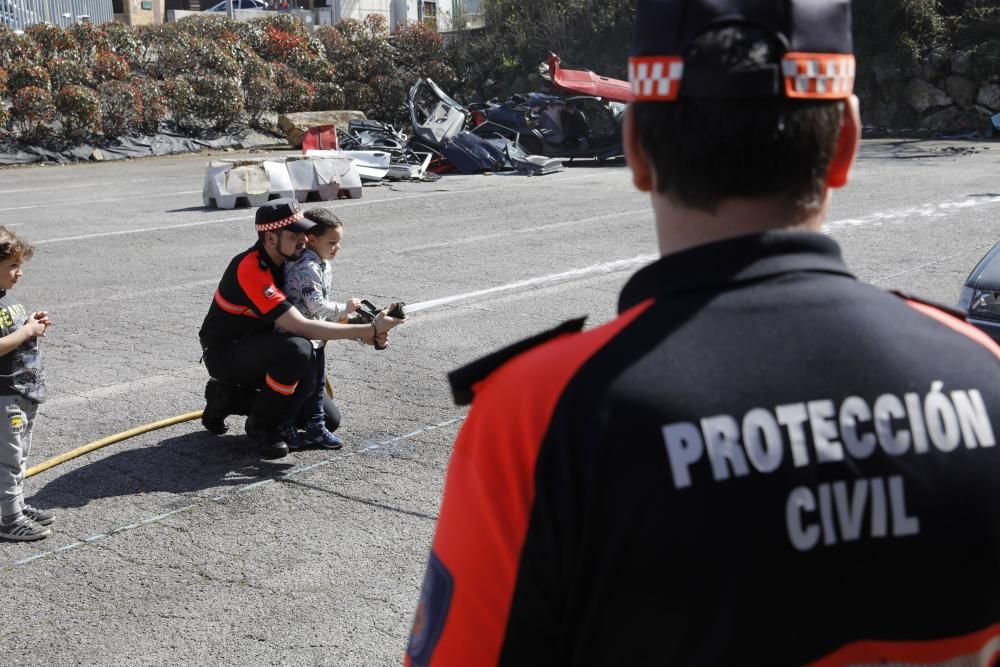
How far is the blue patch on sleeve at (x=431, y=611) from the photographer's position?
1359 millimetres

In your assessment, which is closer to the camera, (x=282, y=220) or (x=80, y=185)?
(x=282, y=220)

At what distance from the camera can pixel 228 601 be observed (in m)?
4.21

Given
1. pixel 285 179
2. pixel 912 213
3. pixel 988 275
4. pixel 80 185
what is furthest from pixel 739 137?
pixel 80 185

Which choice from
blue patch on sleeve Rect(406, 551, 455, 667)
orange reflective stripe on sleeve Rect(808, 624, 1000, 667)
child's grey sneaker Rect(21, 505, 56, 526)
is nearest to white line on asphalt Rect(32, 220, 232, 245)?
child's grey sneaker Rect(21, 505, 56, 526)

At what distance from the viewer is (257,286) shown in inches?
225

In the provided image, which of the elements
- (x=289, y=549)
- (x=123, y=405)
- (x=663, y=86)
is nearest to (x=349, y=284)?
(x=123, y=405)

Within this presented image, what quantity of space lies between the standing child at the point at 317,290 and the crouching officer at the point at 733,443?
4.52 m

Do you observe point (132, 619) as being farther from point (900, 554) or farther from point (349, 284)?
point (349, 284)

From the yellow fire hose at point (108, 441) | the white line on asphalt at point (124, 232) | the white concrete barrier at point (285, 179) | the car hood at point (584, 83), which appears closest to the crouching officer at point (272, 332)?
the yellow fire hose at point (108, 441)

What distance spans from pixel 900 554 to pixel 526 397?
0.47 metres

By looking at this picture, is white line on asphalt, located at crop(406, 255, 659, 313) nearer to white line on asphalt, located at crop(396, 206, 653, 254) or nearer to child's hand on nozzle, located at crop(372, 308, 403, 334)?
white line on asphalt, located at crop(396, 206, 653, 254)

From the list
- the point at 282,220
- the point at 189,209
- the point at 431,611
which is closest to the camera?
the point at 431,611

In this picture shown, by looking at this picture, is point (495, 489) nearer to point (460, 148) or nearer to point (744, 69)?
point (744, 69)

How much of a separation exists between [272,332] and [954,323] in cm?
472
